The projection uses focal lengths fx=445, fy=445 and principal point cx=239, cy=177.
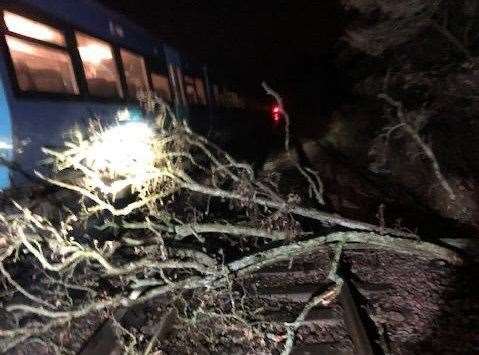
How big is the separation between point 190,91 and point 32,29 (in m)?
7.99

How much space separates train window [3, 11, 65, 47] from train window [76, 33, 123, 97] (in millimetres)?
599

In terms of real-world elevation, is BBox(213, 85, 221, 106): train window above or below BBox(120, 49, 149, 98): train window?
below

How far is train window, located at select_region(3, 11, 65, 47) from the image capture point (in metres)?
6.27

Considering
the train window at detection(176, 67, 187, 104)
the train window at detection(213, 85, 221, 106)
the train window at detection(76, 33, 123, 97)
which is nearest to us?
the train window at detection(76, 33, 123, 97)

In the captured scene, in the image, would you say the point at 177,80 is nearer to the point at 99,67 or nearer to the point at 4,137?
the point at 99,67

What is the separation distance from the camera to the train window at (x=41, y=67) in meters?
6.37

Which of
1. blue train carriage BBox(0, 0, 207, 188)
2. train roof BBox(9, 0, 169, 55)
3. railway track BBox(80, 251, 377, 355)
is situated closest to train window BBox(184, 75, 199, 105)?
train roof BBox(9, 0, 169, 55)

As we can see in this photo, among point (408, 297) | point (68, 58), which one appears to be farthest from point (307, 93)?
point (408, 297)

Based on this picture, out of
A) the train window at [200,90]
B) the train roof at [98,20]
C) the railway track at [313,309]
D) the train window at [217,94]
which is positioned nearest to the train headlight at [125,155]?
the railway track at [313,309]

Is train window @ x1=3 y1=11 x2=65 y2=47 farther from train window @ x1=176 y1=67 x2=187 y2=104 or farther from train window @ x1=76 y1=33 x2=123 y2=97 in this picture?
train window @ x1=176 y1=67 x2=187 y2=104

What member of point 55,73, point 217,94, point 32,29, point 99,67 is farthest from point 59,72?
point 217,94

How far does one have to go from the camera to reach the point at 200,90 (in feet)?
51.8

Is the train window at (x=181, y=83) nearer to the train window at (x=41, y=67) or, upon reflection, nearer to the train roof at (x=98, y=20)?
the train roof at (x=98, y=20)

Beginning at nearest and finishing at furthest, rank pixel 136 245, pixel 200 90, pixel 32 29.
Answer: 1. pixel 136 245
2. pixel 32 29
3. pixel 200 90
